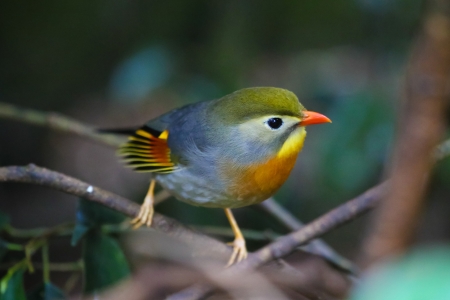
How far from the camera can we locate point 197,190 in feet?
7.50

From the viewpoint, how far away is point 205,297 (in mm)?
1518

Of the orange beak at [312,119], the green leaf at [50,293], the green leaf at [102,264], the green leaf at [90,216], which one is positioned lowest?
the green leaf at [50,293]

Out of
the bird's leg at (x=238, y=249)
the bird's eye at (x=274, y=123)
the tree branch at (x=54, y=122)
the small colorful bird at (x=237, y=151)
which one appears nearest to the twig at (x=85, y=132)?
the tree branch at (x=54, y=122)

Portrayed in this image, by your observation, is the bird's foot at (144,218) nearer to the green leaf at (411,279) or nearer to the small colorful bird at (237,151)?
the small colorful bird at (237,151)

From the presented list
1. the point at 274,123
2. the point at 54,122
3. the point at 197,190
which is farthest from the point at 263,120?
the point at 54,122

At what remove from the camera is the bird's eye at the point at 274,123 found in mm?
2186

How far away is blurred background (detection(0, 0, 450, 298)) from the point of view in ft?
10.5

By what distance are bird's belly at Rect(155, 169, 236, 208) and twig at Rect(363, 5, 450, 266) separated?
1.60 meters

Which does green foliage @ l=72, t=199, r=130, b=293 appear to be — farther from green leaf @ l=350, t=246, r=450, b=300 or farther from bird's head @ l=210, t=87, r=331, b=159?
green leaf @ l=350, t=246, r=450, b=300

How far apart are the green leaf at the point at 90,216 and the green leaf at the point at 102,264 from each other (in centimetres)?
6

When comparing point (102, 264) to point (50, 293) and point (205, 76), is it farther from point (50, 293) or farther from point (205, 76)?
point (205, 76)

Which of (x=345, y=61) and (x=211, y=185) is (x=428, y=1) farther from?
(x=345, y=61)

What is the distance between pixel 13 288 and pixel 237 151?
101 centimetres

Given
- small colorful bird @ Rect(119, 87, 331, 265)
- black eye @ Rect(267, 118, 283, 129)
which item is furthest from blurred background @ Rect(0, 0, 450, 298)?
black eye @ Rect(267, 118, 283, 129)
